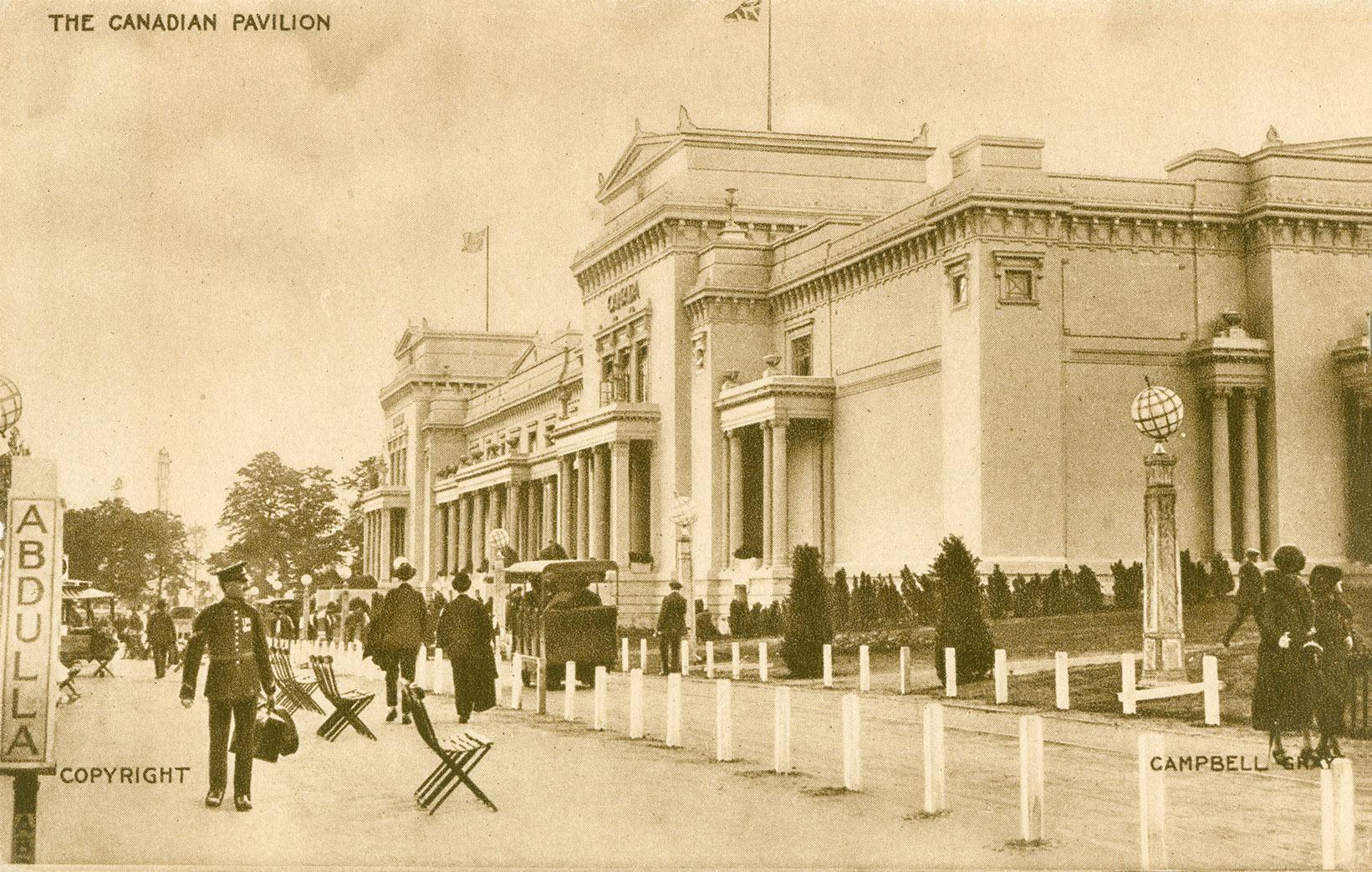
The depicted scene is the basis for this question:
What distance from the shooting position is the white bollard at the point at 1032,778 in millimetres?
13109

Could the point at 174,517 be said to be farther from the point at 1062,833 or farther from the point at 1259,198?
the point at 1259,198

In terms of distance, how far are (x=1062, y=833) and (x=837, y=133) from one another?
44816mm

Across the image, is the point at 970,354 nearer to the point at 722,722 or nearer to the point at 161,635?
the point at 161,635

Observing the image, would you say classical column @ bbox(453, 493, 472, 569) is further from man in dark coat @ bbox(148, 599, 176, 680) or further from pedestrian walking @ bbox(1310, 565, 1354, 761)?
pedestrian walking @ bbox(1310, 565, 1354, 761)

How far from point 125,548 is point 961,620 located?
12.3 metres

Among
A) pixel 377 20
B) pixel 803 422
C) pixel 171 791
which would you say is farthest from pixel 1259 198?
pixel 171 791

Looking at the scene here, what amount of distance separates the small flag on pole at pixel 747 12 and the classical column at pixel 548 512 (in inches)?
1918

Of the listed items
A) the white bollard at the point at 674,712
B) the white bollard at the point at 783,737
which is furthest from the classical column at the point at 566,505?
the white bollard at the point at 783,737

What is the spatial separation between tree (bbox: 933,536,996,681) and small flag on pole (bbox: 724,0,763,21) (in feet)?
34.2

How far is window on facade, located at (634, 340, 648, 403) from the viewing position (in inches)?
2361

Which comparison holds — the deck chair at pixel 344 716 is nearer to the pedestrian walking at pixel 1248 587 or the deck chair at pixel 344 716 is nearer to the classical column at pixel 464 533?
the pedestrian walking at pixel 1248 587

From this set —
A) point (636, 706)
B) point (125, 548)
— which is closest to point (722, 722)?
point (636, 706)

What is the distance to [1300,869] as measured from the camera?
13281 millimetres

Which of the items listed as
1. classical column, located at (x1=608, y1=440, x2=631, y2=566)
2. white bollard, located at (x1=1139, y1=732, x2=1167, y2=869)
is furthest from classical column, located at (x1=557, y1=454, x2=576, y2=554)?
white bollard, located at (x1=1139, y1=732, x2=1167, y2=869)
